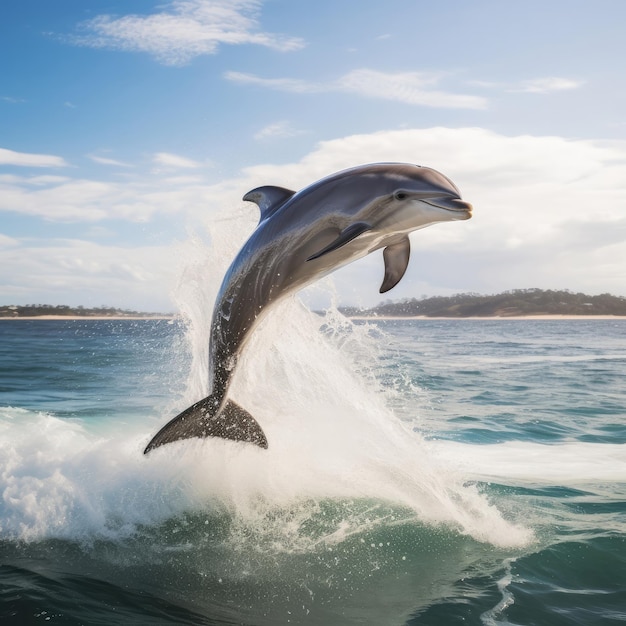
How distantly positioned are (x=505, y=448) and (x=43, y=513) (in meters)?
9.85

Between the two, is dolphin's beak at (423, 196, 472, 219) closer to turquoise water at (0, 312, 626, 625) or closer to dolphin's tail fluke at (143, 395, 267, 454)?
turquoise water at (0, 312, 626, 625)

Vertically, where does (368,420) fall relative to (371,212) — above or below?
below

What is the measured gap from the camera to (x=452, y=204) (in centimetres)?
517

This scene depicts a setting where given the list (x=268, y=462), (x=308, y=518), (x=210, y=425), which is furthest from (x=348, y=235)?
(x=268, y=462)

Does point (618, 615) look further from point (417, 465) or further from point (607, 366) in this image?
point (607, 366)

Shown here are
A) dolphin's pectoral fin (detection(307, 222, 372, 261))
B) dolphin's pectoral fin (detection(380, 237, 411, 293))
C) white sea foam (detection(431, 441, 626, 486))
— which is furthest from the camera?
white sea foam (detection(431, 441, 626, 486))

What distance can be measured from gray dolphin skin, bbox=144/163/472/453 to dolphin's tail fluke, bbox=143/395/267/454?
0.01 m

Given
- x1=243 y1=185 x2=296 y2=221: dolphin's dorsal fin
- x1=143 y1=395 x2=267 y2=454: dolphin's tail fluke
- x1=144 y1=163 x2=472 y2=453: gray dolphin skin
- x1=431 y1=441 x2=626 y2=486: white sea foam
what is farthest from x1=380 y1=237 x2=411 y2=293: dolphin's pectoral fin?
x1=431 y1=441 x2=626 y2=486: white sea foam

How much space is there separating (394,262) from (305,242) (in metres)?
0.88

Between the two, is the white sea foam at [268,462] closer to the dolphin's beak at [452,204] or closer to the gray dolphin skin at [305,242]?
the gray dolphin skin at [305,242]

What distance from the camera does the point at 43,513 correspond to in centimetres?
810

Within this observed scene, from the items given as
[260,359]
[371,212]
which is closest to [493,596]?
[371,212]

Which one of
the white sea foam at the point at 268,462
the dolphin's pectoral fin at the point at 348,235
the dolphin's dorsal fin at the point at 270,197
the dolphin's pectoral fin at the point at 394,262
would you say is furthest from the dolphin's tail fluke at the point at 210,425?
the dolphin's pectoral fin at the point at 348,235

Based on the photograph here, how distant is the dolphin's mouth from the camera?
16.8 ft
